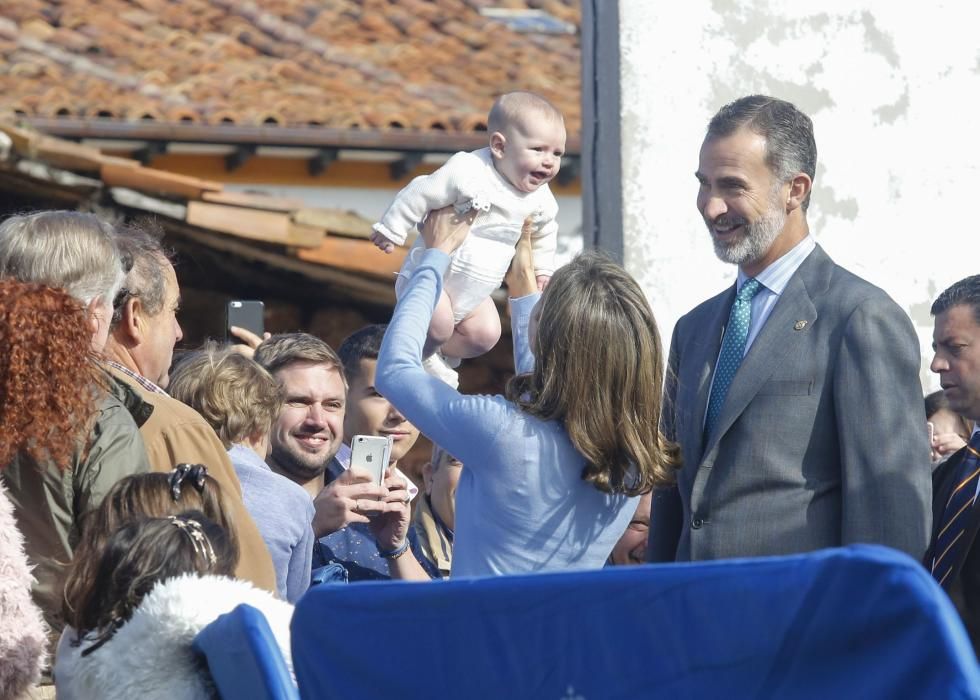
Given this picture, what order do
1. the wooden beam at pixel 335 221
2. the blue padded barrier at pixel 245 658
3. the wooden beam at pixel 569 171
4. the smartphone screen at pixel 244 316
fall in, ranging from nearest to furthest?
the blue padded barrier at pixel 245 658 → the smartphone screen at pixel 244 316 → the wooden beam at pixel 335 221 → the wooden beam at pixel 569 171

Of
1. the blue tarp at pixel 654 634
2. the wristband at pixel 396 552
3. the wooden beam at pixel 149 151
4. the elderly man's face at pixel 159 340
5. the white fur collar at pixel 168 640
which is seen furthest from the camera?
the wooden beam at pixel 149 151

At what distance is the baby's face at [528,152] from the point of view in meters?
4.38

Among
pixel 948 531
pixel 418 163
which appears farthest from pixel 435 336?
pixel 418 163

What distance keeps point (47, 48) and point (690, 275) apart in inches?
296

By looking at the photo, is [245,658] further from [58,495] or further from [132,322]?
[132,322]

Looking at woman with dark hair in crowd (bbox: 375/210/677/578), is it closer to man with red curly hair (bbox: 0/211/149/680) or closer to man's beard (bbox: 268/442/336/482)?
man with red curly hair (bbox: 0/211/149/680)

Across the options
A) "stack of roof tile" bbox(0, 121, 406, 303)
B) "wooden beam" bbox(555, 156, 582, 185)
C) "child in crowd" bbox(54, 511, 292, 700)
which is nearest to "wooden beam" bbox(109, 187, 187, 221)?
"stack of roof tile" bbox(0, 121, 406, 303)

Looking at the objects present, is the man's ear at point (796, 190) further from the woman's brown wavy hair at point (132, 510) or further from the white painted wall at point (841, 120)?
the white painted wall at point (841, 120)

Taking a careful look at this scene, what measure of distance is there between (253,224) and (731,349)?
5.54 meters

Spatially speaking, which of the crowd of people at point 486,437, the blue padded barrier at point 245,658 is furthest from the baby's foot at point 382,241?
the blue padded barrier at point 245,658

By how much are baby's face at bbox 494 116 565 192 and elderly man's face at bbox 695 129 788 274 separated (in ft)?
3.08

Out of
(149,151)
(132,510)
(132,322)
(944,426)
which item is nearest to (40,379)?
(132,510)

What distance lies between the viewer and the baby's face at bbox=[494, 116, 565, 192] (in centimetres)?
438

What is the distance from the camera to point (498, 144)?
441cm
